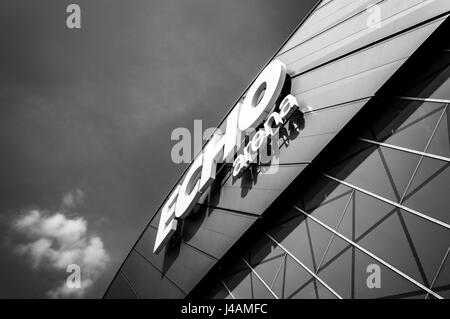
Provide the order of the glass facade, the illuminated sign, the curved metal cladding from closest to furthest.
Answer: the glass facade
the curved metal cladding
the illuminated sign

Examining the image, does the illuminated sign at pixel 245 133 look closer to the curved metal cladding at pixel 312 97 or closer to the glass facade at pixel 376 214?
the curved metal cladding at pixel 312 97

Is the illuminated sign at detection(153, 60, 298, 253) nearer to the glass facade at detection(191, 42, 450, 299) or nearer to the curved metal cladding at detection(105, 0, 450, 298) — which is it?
the curved metal cladding at detection(105, 0, 450, 298)

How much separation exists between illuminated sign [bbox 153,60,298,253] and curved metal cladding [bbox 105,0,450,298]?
0.65 m

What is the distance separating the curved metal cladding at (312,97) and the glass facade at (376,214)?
0.70 meters

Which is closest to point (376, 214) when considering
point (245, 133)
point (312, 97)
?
point (312, 97)

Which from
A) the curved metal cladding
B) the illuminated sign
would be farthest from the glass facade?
the illuminated sign

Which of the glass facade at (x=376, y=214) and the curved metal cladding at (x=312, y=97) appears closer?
the glass facade at (x=376, y=214)

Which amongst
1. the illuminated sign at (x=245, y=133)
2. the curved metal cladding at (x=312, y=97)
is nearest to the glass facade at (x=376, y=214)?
the curved metal cladding at (x=312, y=97)

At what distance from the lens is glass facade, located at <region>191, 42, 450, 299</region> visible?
709 cm

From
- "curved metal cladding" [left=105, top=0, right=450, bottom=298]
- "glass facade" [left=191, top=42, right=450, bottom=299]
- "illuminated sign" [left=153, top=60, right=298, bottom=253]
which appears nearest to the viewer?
"glass facade" [left=191, top=42, right=450, bottom=299]

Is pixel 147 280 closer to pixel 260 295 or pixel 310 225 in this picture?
pixel 260 295

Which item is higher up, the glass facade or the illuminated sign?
the illuminated sign

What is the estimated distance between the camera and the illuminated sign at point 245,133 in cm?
1356

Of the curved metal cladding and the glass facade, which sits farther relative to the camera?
the curved metal cladding
